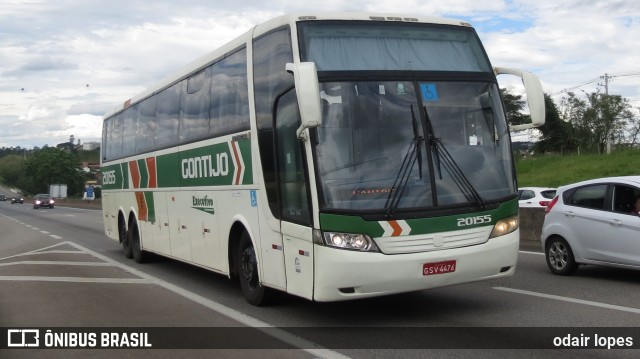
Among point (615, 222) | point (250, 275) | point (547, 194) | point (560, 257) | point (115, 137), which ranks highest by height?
point (115, 137)

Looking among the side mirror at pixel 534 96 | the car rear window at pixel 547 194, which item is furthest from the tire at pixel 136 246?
the car rear window at pixel 547 194

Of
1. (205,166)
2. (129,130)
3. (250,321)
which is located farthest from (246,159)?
(129,130)

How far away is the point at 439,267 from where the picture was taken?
7879mm

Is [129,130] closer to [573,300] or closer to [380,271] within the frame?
[380,271]

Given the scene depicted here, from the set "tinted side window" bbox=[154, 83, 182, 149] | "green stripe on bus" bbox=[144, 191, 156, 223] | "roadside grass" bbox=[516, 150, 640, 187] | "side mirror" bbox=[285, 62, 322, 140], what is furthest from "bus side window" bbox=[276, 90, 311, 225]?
"roadside grass" bbox=[516, 150, 640, 187]

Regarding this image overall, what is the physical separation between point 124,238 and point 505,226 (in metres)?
11.2

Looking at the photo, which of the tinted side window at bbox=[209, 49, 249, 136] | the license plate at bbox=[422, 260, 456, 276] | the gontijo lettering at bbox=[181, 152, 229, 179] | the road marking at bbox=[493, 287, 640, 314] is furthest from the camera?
the gontijo lettering at bbox=[181, 152, 229, 179]

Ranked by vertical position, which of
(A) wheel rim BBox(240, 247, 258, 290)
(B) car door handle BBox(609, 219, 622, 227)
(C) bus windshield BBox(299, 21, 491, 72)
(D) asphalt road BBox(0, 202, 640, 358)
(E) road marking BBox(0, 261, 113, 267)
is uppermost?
(C) bus windshield BBox(299, 21, 491, 72)

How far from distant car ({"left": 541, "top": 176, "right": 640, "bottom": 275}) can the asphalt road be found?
38 centimetres

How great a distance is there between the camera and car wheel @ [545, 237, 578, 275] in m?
11.7

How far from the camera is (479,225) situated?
26.7 ft

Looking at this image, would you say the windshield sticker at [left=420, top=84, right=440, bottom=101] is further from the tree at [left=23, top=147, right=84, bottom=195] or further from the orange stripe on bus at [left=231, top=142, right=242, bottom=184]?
the tree at [left=23, top=147, right=84, bottom=195]

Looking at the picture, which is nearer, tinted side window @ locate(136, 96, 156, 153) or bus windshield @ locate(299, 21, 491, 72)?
bus windshield @ locate(299, 21, 491, 72)

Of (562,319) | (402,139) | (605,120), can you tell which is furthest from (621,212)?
(605,120)
